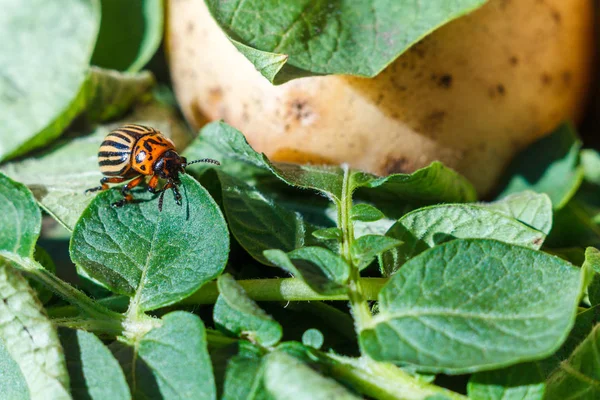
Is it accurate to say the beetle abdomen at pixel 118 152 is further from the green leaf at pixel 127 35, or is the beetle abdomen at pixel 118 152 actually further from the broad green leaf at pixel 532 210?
the broad green leaf at pixel 532 210

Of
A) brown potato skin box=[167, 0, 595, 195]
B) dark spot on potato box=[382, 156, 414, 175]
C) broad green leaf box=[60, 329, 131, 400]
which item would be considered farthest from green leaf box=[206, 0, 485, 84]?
broad green leaf box=[60, 329, 131, 400]

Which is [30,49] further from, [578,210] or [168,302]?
[578,210]

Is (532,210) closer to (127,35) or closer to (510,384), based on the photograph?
(510,384)

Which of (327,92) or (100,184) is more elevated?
(327,92)

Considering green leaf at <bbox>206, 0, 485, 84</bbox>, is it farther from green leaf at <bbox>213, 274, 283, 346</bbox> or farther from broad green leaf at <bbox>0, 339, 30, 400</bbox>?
broad green leaf at <bbox>0, 339, 30, 400</bbox>

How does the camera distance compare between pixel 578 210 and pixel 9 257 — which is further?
pixel 578 210

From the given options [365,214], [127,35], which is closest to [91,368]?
[365,214]

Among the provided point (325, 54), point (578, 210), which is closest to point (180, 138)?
point (325, 54)
